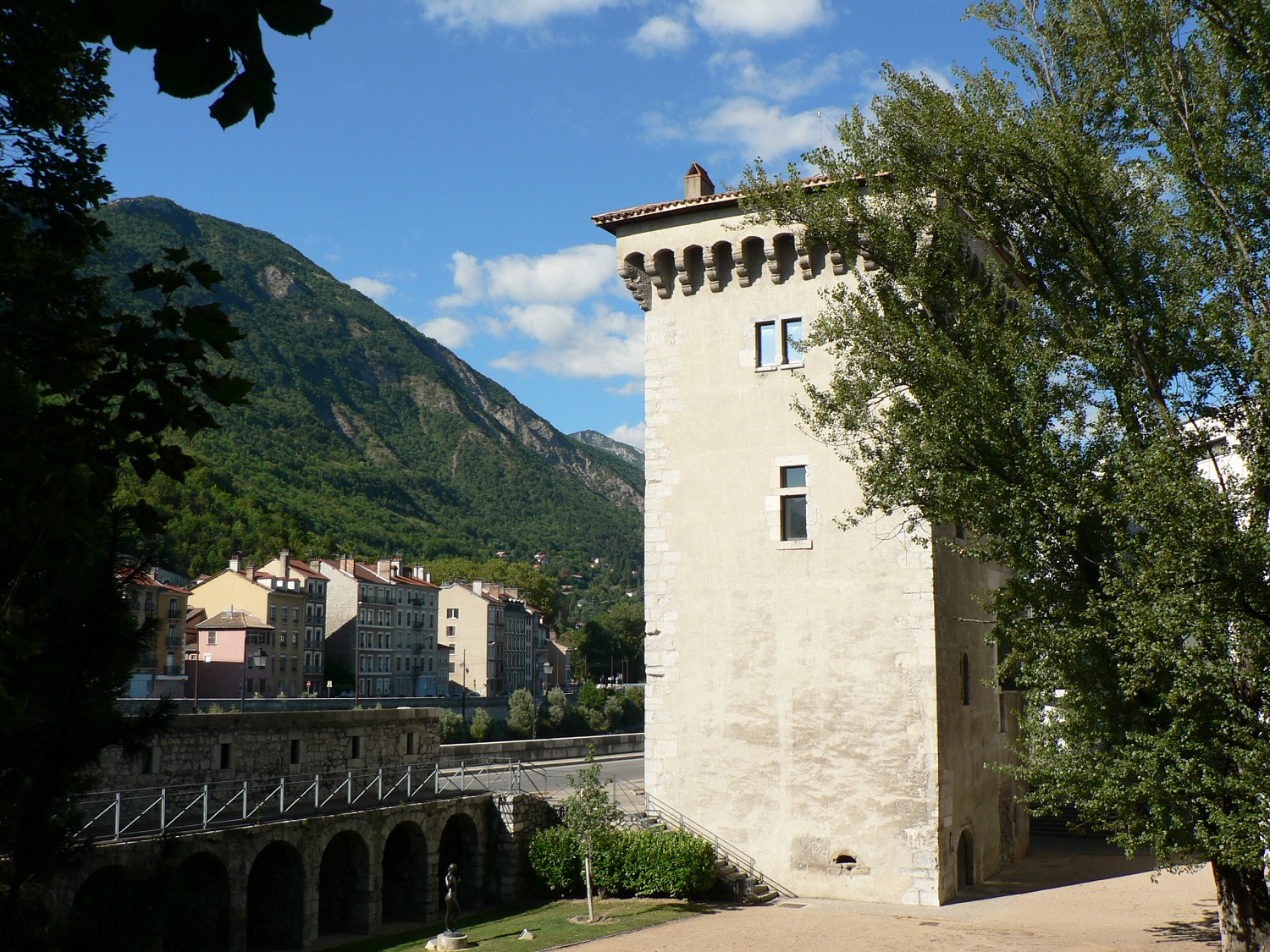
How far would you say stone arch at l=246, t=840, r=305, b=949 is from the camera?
19984 mm

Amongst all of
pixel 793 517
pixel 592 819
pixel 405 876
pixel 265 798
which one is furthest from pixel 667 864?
pixel 265 798

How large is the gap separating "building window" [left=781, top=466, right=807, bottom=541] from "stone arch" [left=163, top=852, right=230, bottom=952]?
38.7ft

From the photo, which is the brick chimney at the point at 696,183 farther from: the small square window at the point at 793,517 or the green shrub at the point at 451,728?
the green shrub at the point at 451,728

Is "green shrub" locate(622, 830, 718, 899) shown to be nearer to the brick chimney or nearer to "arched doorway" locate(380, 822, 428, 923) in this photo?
"arched doorway" locate(380, 822, 428, 923)

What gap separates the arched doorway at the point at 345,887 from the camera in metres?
21.5

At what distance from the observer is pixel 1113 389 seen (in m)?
12.5

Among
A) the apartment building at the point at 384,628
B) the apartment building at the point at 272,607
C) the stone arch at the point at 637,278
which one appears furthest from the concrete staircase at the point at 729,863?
the apartment building at the point at 384,628

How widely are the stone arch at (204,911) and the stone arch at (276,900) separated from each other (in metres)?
1.18

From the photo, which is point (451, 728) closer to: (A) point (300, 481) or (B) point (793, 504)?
(B) point (793, 504)

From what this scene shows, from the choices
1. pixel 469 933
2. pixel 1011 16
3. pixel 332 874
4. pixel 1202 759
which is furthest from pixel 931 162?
pixel 332 874

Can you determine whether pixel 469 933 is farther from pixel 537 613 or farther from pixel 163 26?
pixel 537 613

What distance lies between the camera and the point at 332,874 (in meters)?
22.4

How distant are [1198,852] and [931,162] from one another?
8.73 metres

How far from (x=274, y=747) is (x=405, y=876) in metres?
4.16
